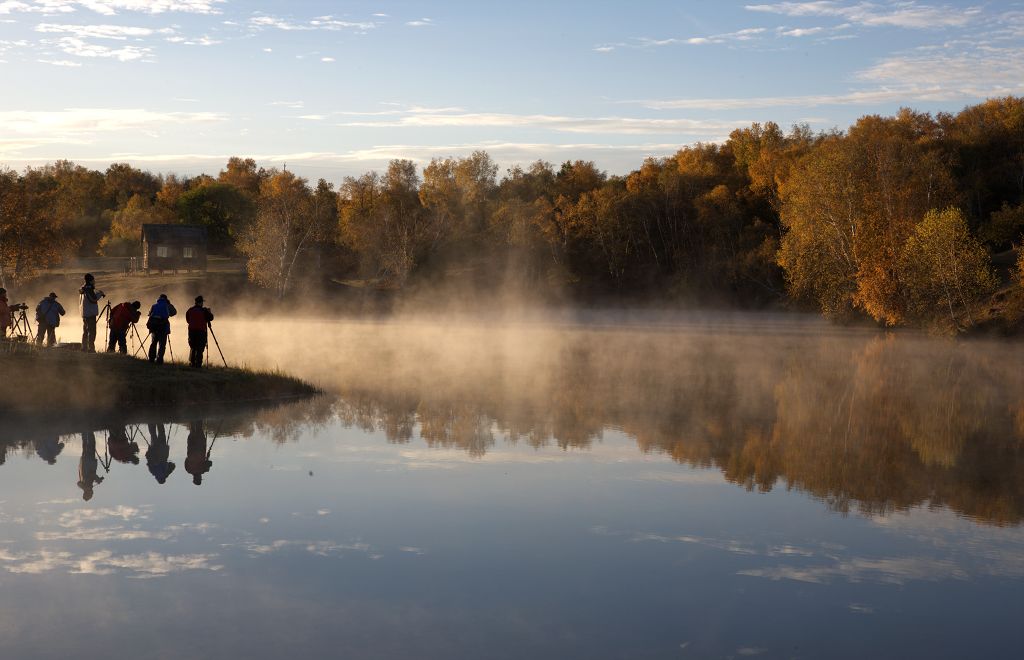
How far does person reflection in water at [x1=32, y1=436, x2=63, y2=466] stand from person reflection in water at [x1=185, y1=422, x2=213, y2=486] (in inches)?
98.2

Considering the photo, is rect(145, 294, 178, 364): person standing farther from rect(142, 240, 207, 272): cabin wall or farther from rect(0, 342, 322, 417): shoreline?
rect(142, 240, 207, 272): cabin wall

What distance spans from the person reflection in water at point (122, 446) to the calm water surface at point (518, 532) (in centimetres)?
9

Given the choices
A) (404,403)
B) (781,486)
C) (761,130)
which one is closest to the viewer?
(781,486)

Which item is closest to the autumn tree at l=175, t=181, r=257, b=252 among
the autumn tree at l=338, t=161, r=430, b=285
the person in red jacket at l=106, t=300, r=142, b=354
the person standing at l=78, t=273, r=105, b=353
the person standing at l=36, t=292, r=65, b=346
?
the autumn tree at l=338, t=161, r=430, b=285

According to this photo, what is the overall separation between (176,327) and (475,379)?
3992 cm

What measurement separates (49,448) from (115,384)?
6.31 m

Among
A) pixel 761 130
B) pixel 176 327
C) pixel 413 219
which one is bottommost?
pixel 176 327

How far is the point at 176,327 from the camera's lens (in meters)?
70.8

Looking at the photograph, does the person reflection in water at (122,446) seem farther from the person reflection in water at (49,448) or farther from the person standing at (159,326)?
the person standing at (159,326)

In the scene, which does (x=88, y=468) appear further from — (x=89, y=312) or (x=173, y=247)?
(x=173, y=247)

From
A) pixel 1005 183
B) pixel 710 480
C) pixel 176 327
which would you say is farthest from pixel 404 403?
pixel 1005 183

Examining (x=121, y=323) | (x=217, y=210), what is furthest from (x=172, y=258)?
(x=121, y=323)

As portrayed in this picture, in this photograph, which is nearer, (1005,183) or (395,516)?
(395,516)

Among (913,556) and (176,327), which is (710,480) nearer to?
(913,556)
